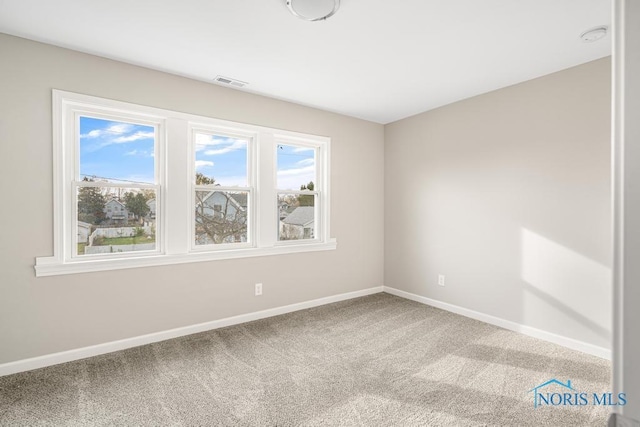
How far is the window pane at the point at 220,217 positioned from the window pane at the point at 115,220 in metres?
0.44

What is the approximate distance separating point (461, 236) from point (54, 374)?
4.03 meters

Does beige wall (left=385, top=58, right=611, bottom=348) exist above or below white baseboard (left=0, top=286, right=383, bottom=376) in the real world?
above

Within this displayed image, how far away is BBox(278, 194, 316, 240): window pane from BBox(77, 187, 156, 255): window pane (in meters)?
1.44

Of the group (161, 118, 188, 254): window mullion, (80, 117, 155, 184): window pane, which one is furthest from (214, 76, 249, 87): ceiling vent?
(80, 117, 155, 184): window pane

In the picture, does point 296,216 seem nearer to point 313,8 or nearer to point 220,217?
point 220,217

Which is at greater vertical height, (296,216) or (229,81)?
(229,81)

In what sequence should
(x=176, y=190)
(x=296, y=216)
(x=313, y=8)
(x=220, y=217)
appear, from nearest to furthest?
1. (x=313, y=8)
2. (x=176, y=190)
3. (x=220, y=217)
4. (x=296, y=216)

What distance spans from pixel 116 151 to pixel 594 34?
13.1ft

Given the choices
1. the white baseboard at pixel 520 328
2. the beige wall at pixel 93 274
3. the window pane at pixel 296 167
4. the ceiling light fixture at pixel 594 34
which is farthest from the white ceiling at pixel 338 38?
the white baseboard at pixel 520 328

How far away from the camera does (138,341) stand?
2.88m

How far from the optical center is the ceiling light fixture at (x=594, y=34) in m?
2.25

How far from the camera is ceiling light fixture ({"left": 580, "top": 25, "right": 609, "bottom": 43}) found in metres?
2.25

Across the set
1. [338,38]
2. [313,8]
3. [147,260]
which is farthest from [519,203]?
[147,260]

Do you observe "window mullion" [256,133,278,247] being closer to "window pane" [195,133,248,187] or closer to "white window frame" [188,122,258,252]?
"white window frame" [188,122,258,252]
